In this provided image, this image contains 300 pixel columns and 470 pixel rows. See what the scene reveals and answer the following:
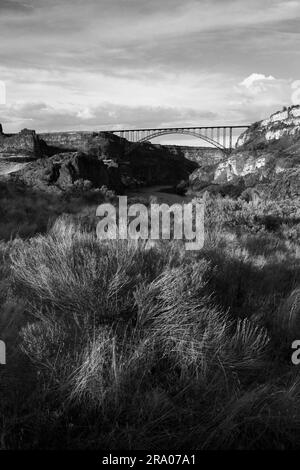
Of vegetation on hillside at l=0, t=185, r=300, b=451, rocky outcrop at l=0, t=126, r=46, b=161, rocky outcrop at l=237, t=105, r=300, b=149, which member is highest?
rocky outcrop at l=237, t=105, r=300, b=149

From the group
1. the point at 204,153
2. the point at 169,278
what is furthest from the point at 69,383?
the point at 204,153

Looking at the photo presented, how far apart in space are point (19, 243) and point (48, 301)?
7.35 feet

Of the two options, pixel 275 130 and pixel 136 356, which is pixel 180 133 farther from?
pixel 136 356

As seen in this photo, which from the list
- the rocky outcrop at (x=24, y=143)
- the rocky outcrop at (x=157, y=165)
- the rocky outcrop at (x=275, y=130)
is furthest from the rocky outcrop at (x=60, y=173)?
the rocky outcrop at (x=157, y=165)

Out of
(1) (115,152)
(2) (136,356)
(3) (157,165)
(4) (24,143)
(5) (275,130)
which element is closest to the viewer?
(2) (136,356)

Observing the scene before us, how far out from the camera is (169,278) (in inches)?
142

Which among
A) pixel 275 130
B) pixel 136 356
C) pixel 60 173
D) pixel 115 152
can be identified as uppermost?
pixel 275 130

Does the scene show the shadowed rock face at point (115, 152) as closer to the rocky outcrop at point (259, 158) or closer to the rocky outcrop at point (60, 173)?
the rocky outcrop at point (259, 158)

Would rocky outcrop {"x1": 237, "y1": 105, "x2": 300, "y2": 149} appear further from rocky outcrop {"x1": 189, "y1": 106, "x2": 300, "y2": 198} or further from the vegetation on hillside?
the vegetation on hillside

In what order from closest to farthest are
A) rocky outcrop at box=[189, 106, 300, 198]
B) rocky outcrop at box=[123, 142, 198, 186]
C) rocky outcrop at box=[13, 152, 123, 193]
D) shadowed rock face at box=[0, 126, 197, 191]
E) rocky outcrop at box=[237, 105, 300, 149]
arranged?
rocky outcrop at box=[13, 152, 123, 193], rocky outcrop at box=[189, 106, 300, 198], shadowed rock face at box=[0, 126, 197, 191], rocky outcrop at box=[237, 105, 300, 149], rocky outcrop at box=[123, 142, 198, 186]

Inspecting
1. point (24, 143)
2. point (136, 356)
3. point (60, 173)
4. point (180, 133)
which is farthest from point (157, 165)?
point (136, 356)

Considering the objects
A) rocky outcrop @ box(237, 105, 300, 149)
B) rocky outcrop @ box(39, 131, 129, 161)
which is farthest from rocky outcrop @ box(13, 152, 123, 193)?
rocky outcrop @ box(237, 105, 300, 149)

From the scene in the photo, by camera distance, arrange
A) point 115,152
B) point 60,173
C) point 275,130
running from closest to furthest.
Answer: point 60,173
point 275,130
point 115,152
